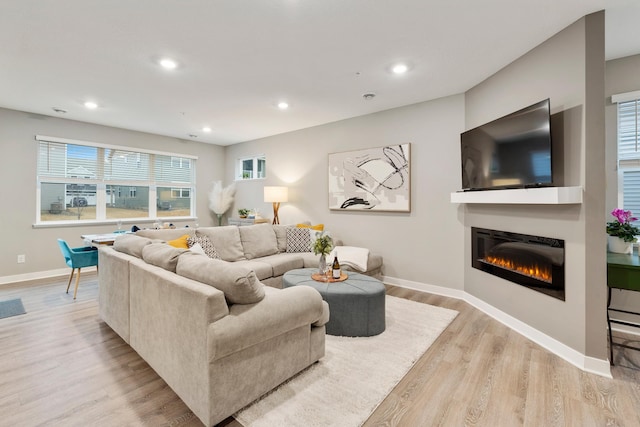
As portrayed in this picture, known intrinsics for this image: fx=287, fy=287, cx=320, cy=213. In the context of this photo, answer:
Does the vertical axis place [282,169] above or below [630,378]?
above

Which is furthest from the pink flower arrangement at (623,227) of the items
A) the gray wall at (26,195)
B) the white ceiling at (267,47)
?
the gray wall at (26,195)

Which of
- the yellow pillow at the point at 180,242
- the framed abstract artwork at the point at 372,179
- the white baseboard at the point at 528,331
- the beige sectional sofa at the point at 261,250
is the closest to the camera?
the white baseboard at the point at 528,331

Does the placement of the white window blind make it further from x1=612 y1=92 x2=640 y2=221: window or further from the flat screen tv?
the flat screen tv

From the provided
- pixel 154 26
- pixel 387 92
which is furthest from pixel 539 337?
pixel 154 26

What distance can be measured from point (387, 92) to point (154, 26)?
8.53 ft

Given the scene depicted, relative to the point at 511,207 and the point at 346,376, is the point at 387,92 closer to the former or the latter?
the point at 511,207

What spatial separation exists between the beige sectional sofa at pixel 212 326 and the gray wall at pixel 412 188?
2388 mm

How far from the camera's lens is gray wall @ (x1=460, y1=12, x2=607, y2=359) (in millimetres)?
2176

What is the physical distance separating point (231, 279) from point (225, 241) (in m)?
2.46

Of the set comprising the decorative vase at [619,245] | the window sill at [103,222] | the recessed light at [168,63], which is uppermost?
the recessed light at [168,63]

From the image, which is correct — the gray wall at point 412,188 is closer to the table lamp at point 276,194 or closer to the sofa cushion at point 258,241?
the table lamp at point 276,194

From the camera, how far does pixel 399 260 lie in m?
4.29

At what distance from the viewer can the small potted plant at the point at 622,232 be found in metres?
2.61

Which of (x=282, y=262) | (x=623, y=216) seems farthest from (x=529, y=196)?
(x=282, y=262)
